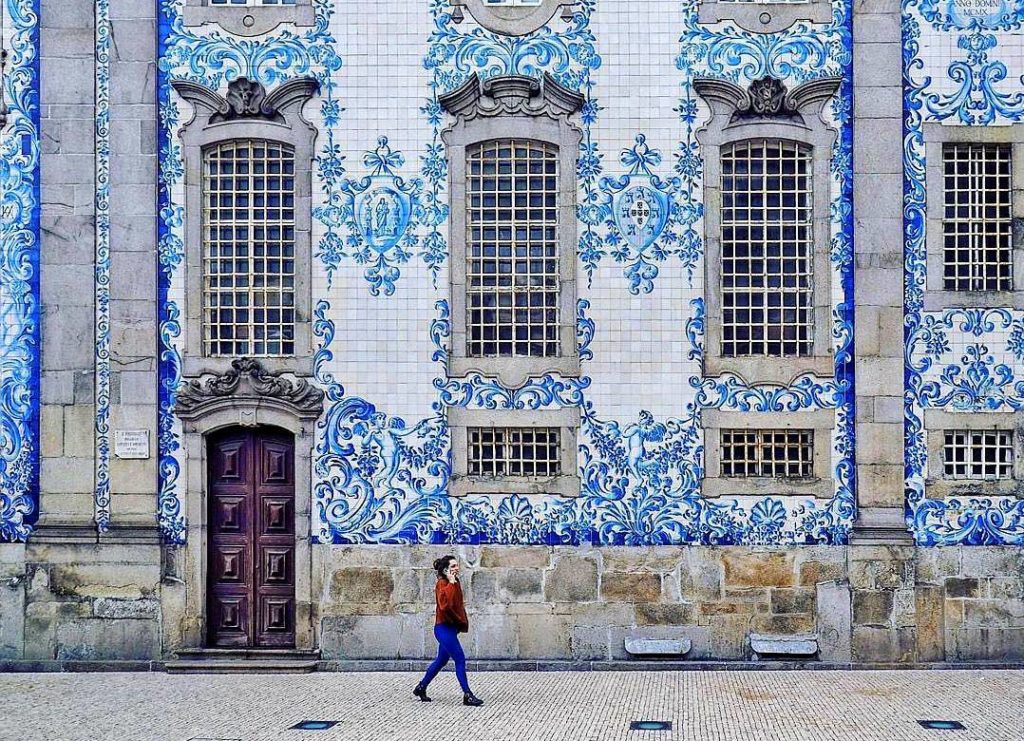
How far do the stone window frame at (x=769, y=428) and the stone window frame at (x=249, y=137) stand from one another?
14.1ft

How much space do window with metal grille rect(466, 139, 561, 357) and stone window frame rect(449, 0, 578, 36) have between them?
1174 mm

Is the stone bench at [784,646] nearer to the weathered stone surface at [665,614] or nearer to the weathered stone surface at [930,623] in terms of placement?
the weathered stone surface at [665,614]

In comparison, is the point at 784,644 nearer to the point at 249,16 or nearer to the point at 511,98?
the point at 511,98

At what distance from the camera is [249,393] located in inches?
578

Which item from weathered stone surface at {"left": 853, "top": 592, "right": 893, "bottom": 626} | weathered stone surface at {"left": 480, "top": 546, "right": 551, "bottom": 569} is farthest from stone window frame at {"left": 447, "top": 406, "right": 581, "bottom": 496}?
weathered stone surface at {"left": 853, "top": 592, "right": 893, "bottom": 626}

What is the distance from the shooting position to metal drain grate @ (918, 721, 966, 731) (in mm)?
11516

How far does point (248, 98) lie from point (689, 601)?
7.04m

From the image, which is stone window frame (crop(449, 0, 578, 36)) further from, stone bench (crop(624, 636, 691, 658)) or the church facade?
stone bench (crop(624, 636, 691, 658))

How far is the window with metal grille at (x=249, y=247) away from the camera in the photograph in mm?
14891

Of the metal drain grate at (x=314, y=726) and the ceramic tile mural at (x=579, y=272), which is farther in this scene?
the ceramic tile mural at (x=579, y=272)

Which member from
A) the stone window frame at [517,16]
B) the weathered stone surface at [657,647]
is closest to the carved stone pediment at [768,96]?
the stone window frame at [517,16]

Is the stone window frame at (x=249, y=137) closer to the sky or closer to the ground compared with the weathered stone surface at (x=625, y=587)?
closer to the sky

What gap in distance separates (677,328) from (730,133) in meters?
2.12

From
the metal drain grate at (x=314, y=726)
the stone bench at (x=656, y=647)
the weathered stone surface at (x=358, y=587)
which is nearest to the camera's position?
the metal drain grate at (x=314, y=726)
